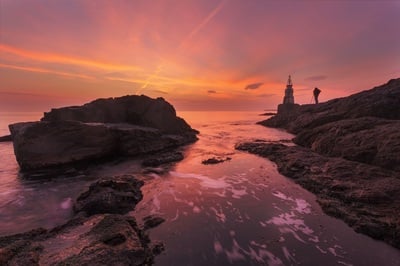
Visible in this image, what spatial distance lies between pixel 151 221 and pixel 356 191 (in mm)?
13691

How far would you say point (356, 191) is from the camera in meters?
14.4

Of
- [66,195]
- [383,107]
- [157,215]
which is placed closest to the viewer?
[157,215]

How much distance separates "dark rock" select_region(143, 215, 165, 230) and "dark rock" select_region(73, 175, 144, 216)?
2.10 metres

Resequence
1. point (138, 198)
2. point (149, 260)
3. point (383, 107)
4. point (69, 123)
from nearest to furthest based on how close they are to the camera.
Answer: point (149, 260), point (138, 198), point (69, 123), point (383, 107)

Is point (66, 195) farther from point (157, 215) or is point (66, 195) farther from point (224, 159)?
point (224, 159)

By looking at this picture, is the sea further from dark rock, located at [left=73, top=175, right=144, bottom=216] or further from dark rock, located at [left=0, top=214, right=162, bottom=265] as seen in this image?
dark rock, located at [left=0, top=214, right=162, bottom=265]

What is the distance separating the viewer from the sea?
368 inches

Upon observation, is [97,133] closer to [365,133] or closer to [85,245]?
[85,245]

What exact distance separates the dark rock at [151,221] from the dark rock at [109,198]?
2103 mm

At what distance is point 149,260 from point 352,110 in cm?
4364

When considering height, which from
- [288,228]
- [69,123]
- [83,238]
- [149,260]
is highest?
[69,123]

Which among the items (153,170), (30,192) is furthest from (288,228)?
(30,192)

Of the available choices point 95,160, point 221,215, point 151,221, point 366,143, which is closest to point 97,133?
point 95,160

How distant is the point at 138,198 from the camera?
15609 millimetres
